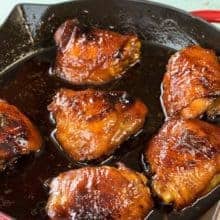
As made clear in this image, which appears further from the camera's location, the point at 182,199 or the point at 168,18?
the point at 168,18

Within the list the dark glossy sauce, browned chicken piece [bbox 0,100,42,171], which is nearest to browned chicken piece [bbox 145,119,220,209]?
the dark glossy sauce

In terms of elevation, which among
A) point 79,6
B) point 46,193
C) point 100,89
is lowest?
point 46,193

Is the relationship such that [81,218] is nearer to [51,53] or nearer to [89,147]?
[89,147]

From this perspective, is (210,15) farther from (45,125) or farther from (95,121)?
(45,125)

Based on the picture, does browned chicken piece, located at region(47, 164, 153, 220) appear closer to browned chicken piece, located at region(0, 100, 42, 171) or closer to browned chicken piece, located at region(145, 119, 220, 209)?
browned chicken piece, located at region(145, 119, 220, 209)

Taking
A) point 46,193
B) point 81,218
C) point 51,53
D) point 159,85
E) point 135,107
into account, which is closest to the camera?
point 81,218

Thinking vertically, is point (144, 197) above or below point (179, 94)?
below

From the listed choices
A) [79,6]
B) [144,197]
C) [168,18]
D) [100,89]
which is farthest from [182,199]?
[79,6]
